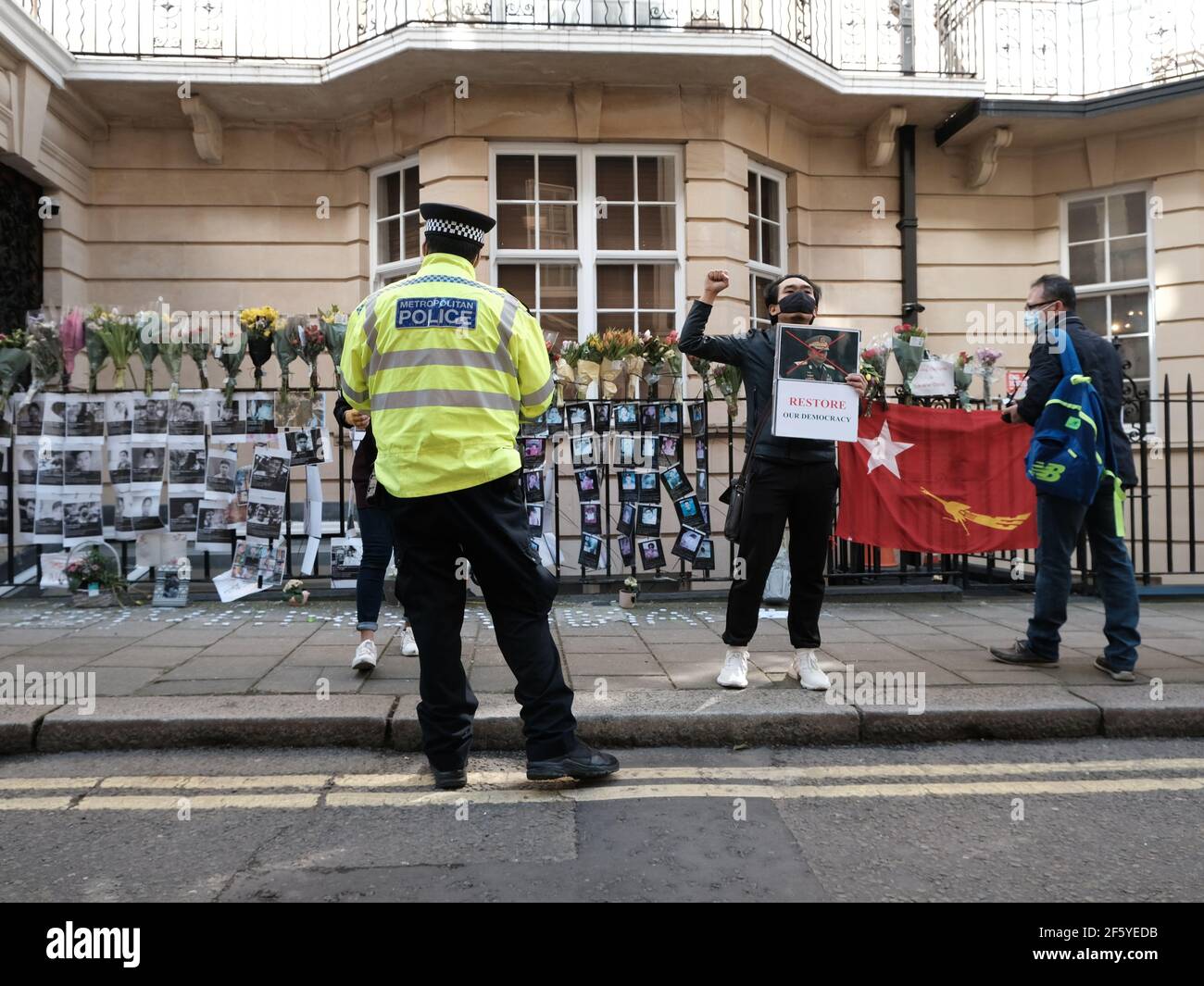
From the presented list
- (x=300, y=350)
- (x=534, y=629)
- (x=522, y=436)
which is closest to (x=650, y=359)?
(x=522, y=436)

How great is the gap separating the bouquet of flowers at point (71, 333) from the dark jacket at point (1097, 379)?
21.7 ft

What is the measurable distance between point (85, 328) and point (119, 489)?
1.26m

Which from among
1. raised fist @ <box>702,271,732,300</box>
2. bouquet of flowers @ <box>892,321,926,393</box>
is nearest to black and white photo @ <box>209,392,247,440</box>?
raised fist @ <box>702,271,732,300</box>

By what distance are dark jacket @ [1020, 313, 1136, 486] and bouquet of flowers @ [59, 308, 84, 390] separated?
21.7ft

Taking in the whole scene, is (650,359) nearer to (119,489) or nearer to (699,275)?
(699,275)

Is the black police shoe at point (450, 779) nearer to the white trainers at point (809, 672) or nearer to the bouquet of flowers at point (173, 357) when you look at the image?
the white trainers at point (809, 672)

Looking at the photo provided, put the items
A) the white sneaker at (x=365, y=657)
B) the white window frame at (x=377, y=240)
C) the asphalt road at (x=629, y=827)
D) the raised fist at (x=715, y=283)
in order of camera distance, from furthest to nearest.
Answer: the white window frame at (x=377, y=240) < the white sneaker at (x=365, y=657) < the raised fist at (x=715, y=283) < the asphalt road at (x=629, y=827)

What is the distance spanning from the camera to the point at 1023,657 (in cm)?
471

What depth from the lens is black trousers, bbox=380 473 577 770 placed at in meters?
3.04

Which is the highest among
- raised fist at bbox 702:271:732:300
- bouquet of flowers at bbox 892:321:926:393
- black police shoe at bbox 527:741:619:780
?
bouquet of flowers at bbox 892:321:926:393

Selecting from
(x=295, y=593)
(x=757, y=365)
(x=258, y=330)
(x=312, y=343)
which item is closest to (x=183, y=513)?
(x=295, y=593)

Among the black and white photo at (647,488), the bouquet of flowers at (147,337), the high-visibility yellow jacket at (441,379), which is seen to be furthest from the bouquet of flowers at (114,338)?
the high-visibility yellow jacket at (441,379)

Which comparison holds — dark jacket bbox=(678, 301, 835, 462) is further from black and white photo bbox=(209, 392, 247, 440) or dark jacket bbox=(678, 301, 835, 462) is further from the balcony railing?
the balcony railing

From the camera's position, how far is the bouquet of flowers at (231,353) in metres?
6.61
